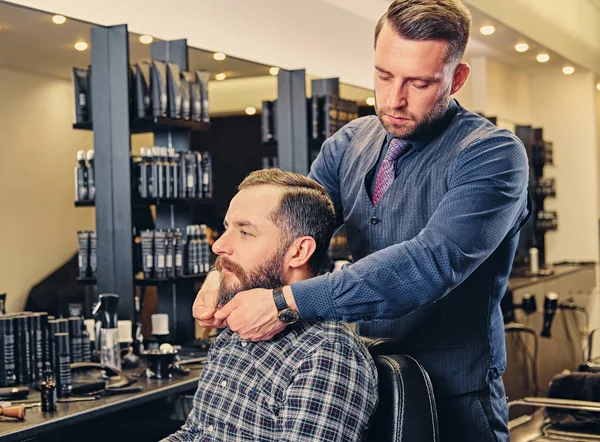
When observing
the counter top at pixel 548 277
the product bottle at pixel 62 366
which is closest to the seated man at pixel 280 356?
the product bottle at pixel 62 366

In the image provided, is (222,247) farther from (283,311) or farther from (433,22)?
(433,22)

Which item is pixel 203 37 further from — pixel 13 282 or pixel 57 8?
pixel 13 282

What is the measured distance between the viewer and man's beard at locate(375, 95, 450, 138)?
1777mm

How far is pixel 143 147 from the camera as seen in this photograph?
4.21m

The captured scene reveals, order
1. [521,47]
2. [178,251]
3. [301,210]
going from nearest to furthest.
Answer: [301,210], [178,251], [521,47]

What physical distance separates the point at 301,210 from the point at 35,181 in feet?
8.24

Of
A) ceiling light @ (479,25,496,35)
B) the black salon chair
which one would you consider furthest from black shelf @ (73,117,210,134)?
ceiling light @ (479,25,496,35)

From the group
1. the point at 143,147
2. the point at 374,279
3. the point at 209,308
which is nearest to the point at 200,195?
the point at 143,147

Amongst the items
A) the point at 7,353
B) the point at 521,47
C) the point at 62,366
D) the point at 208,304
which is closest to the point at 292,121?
the point at 521,47

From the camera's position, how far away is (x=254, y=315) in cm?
156

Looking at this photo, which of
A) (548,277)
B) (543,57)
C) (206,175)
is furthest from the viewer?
(543,57)

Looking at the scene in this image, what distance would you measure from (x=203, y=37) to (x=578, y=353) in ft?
11.2

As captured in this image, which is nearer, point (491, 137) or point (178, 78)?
point (491, 137)

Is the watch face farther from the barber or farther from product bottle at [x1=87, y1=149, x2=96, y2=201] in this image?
product bottle at [x1=87, y1=149, x2=96, y2=201]
